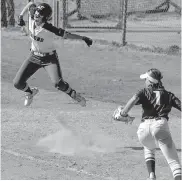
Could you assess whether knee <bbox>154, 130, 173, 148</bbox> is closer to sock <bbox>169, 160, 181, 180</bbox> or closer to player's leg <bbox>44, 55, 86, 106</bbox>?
sock <bbox>169, 160, 181, 180</bbox>

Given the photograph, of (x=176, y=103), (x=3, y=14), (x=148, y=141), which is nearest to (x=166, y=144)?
(x=148, y=141)

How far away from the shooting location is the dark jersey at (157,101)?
344 inches

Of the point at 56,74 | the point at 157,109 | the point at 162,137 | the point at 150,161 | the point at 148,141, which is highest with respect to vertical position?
the point at 157,109

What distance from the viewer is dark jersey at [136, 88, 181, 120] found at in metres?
8.74

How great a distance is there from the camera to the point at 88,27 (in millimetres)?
24938

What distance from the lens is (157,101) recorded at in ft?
28.8

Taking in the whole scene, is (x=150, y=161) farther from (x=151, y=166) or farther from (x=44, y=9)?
(x=44, y=9)

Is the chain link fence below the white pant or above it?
below

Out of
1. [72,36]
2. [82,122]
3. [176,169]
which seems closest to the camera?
[176,169]

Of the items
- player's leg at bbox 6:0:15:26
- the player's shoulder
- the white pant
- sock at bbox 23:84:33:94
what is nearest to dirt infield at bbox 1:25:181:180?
sock at bbox 23:84:33:94

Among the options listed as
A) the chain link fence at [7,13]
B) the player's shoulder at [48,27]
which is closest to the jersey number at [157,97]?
the player's shoulder at [48,27]

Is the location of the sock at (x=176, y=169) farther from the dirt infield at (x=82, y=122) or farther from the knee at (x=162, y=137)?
the dirt infield at (x=82, y=122)

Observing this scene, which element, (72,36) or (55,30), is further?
(55,30)

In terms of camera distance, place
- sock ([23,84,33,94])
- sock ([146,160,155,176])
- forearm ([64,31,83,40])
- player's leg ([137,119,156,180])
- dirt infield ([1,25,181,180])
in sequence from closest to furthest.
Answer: player's leg ([137,119,156,180]) → sock ([146,160,155,176]) → dirt infield ([1,25,181,180]) → forearm ([64,31,83,40]) → sock ([23,84,33,94])
